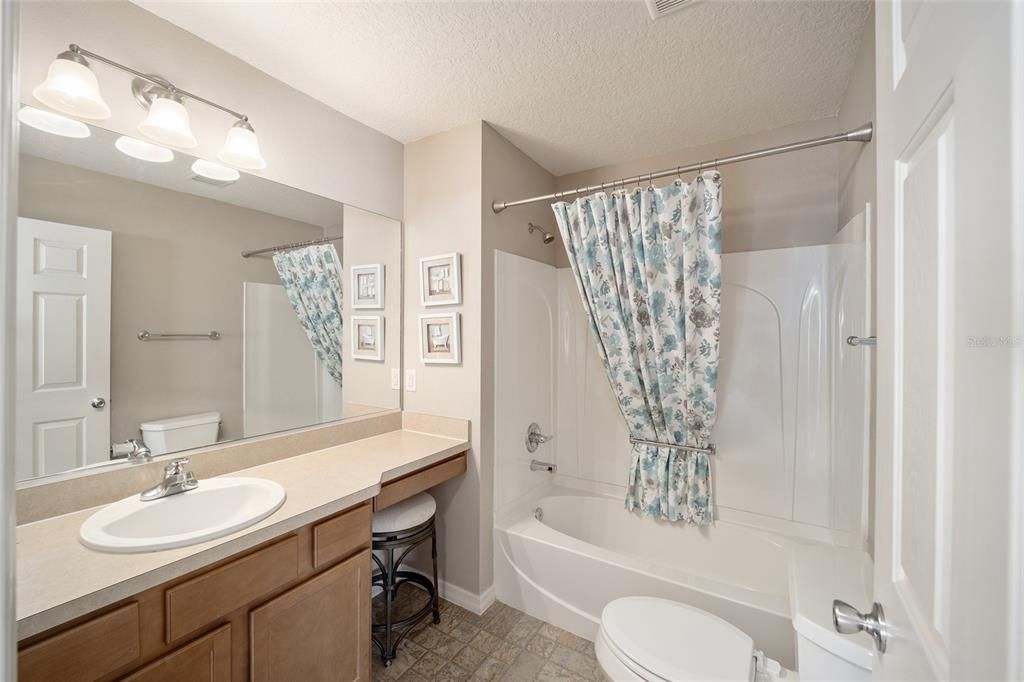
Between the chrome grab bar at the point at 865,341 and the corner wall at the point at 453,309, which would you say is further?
the corner wall at the point at 453,309

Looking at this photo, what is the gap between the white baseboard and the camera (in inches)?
82.6

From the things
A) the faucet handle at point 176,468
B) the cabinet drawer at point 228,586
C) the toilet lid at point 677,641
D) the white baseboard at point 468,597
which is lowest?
the white baseboard at point 468,597

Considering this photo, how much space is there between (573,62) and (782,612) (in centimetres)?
230

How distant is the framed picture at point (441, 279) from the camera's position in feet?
7.01

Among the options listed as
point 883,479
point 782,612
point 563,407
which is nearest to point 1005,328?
point 883,479

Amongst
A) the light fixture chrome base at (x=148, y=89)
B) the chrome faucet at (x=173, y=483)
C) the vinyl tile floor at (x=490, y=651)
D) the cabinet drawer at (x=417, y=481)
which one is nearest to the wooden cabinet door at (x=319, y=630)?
the cabinet drawer at (x=417, y=481)

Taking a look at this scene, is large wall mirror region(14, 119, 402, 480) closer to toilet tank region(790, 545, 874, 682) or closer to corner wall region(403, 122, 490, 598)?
corner wall region(403, 122, 490, 598)

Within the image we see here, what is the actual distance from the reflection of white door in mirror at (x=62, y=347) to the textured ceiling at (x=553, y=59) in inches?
33.7

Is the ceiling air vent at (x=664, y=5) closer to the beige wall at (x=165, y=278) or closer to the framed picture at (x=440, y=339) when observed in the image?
the framed picture at (x=440, y=339)

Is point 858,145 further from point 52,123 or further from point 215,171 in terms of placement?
point 52,123

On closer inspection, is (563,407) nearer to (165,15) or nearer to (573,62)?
(573,62)

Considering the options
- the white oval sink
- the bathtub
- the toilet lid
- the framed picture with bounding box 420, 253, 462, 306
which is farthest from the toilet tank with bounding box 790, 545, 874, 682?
the framed picture with bounding box 420, 253, 462, 306

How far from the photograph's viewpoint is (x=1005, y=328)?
12.4 inches

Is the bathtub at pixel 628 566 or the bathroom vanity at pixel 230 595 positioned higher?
the bathroom vanity at pixel 230 595
